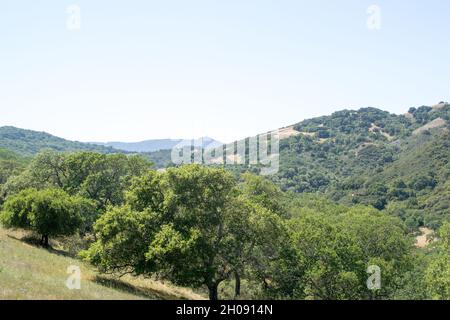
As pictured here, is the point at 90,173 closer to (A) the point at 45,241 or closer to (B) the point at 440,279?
(A) the point at 45,241

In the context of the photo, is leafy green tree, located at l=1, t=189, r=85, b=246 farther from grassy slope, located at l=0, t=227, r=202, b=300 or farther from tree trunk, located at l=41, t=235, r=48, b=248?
grassy slope, located at l=0, t=227, r=202, b=300

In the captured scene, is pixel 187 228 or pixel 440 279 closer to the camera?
pixel 440 279

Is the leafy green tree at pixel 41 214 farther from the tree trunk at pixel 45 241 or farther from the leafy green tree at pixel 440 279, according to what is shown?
the leafy green tree at pixel 440 279

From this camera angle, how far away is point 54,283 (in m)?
24.0

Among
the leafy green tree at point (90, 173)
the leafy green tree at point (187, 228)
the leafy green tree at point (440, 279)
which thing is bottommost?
the leafy green tree at point (440, 279)

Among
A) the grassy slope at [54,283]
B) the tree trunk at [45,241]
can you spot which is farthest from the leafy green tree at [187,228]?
the tree trunk at [45,241]

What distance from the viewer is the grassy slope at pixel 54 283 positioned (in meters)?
19.9

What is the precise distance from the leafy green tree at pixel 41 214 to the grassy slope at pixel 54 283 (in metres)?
2.40

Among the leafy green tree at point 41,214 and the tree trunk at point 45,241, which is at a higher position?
the leafy green tree at point 41,214

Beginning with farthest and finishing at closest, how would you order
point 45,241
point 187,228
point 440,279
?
point 45,241 → point 187,228 → point 440,279

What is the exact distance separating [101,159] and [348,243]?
42.9 meters

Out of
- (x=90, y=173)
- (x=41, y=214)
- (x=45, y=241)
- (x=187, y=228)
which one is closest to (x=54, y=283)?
(x=187, y=228)

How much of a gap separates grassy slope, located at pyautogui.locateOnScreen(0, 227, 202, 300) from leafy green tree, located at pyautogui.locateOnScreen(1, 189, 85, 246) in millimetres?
2396

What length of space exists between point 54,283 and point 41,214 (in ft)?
78.9
